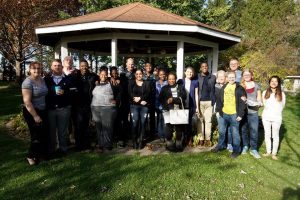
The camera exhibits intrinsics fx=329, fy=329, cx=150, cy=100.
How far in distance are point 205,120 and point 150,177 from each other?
262 cm

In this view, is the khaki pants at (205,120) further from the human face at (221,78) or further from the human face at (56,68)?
the human face at (56,68)

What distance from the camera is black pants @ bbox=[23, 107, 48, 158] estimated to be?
19.6ft

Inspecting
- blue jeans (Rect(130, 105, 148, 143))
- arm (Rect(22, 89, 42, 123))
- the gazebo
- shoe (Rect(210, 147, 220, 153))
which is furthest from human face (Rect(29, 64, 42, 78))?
shoe (Rect(210, 147, 220, 153))

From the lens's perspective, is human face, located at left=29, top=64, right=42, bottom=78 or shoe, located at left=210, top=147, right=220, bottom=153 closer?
human face, located at left=29, top=64, right=42, bottom=78

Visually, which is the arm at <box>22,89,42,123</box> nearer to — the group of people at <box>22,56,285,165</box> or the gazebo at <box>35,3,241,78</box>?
the group of people at <box>22,56,285,165</box>

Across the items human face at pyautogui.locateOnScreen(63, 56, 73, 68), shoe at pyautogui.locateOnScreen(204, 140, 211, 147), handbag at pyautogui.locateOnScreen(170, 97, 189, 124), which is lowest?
shoe at pyautogui.locateOnScreen(204, 140, 211, 147)

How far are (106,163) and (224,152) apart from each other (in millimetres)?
2703

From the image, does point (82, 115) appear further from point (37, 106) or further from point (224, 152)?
point (224, 152)

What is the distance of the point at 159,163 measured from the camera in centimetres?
641

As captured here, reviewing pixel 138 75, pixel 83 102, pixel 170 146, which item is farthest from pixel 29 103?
pixel 170 146

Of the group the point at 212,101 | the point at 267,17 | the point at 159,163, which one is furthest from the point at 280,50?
the point at 159,163

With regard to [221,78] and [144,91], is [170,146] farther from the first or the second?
[221,78]

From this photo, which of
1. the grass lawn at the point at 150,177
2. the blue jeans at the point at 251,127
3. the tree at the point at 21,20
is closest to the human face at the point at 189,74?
the blue jeans at the point at 251,127

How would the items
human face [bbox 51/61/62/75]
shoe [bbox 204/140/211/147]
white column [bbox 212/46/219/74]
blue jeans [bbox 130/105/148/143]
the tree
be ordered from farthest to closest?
the tree, white column [bbox 212/46/219/74], shoe [bbox 204/140/211/147], blue jeans [bbox 130/105/148/143], human face [bbox 51/61/62/75]
